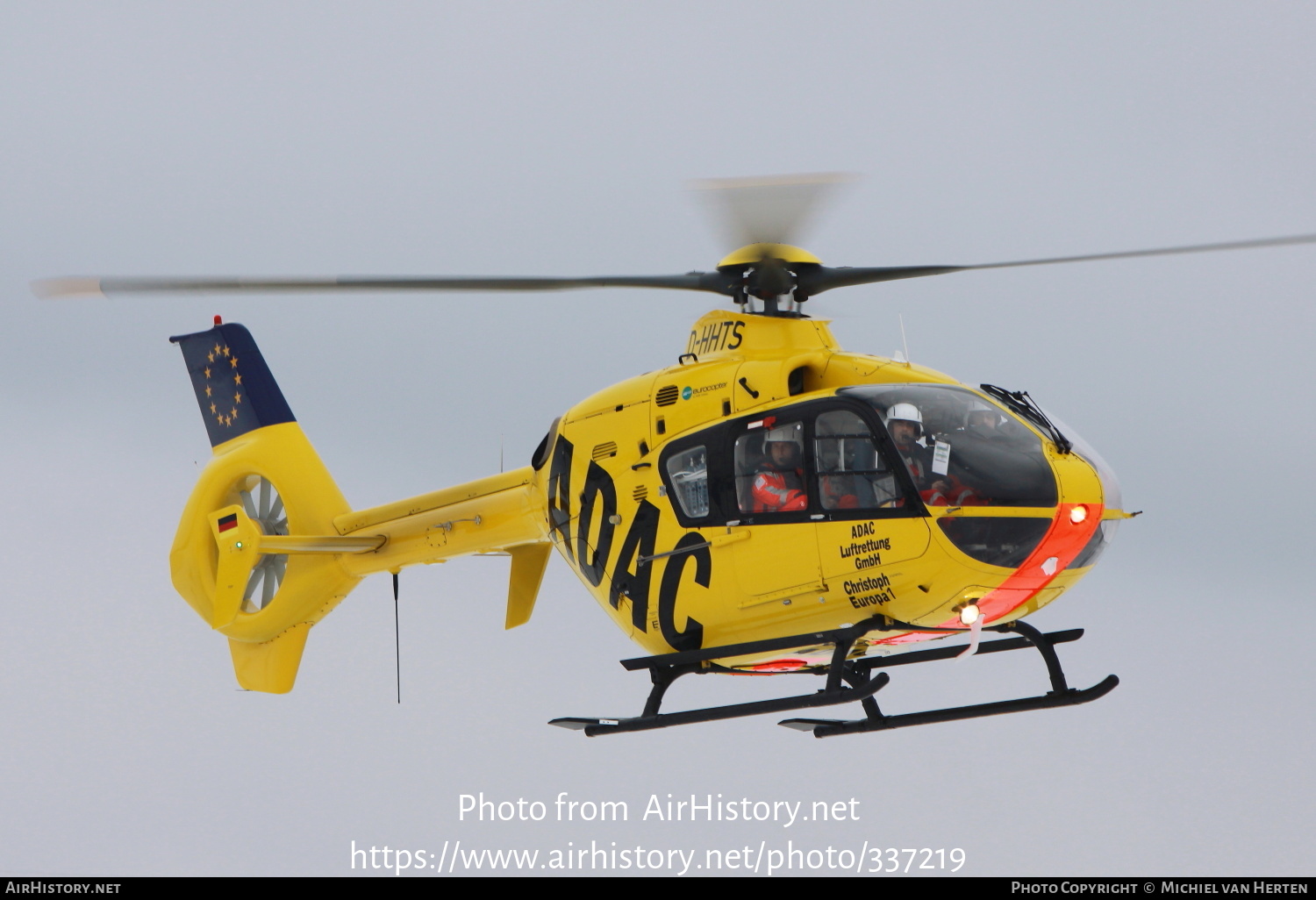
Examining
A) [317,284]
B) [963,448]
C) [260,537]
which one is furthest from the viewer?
[260,537]

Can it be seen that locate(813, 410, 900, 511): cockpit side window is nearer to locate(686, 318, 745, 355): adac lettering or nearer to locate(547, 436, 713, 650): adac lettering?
locate(547, 436, 713, 650): adac lettering

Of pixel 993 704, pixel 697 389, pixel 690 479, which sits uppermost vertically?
pixel 697 389

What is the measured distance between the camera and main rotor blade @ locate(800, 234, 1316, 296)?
850 centimetres

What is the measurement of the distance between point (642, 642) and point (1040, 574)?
291 centimetres

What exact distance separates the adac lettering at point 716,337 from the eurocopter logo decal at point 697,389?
419 mm

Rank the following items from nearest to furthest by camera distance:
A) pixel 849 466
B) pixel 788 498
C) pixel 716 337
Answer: pixel 849 466 → pixel 788 498 → pixel 716 337

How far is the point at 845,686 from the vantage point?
30.0 ft

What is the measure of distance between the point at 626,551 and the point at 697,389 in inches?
50.1

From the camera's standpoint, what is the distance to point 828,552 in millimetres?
8641

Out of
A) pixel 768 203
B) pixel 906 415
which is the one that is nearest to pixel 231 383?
pixel 768 203

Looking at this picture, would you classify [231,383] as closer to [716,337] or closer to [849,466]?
[716,337]

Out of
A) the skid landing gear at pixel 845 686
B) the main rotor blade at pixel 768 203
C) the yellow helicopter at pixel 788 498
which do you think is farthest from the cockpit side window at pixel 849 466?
the main rotor blade at pixel 768 203

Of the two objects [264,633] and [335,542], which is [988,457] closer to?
[335,542]

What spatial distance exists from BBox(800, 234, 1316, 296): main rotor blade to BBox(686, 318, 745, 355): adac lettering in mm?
558
